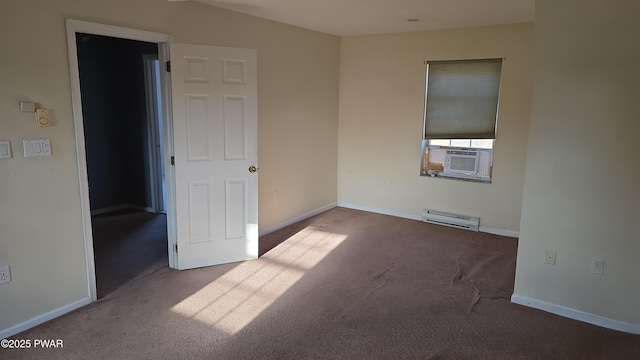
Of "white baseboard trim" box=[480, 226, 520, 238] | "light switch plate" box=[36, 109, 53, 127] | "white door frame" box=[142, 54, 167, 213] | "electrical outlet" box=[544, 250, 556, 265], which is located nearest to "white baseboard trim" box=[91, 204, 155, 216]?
"white door frame" box=[142, 54, 167, 213]

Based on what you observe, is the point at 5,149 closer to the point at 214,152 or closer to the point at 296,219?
the point at 214,152

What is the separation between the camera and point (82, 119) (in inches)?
120

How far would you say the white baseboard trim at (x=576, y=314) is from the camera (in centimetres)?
288

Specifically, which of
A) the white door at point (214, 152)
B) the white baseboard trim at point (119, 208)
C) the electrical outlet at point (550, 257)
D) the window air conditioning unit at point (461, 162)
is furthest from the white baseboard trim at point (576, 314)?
the white baseboard trim at point (119, 208)

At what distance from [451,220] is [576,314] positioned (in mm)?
2285

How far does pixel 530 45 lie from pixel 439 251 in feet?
8.31

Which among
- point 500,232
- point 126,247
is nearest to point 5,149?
point 126,247

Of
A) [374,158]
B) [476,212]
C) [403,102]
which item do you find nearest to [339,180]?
[374,158]

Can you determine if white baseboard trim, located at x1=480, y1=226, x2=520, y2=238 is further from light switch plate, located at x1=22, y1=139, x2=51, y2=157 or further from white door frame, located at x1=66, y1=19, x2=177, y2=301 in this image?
light switch plate, located at x1=22, y1=139, x2=51, y2=157

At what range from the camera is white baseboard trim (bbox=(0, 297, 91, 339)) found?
8.88 feet

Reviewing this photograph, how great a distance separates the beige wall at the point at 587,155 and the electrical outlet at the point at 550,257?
27 millimetres

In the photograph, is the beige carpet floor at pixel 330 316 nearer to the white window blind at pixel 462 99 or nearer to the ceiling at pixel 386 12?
the white window blind at pixel 462 99

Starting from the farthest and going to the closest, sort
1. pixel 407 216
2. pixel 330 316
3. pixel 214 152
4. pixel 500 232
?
1. pixel 407 216
2. pixel 500 232
3. pixel 214 152
4. pixel 330 316

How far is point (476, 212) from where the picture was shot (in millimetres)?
5160
